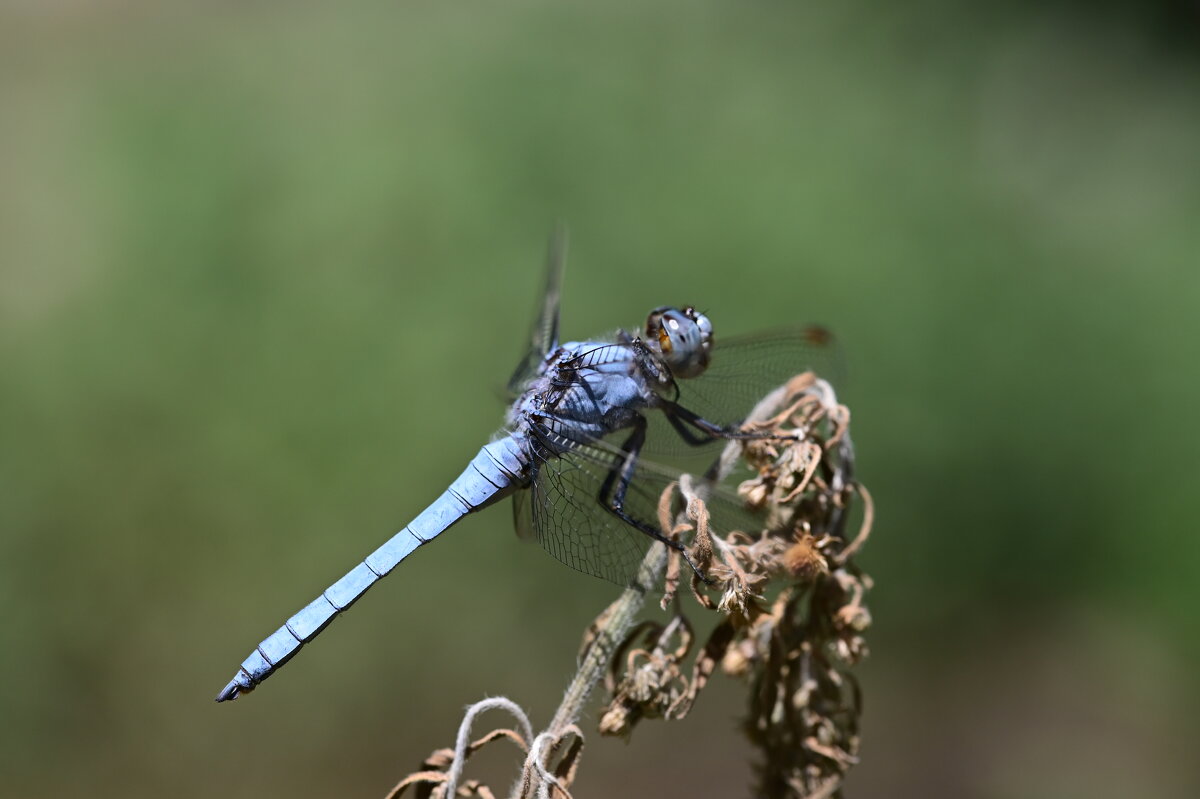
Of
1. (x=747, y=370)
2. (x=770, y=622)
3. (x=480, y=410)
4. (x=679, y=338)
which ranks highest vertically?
(x=480, y=410)

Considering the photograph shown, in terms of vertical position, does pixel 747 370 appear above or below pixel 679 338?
above

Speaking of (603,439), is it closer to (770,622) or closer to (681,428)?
(681,428)

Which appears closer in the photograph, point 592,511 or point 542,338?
point 592,511

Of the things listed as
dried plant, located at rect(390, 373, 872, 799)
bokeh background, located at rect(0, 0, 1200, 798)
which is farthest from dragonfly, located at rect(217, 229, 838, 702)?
bokeh background, located at rect(0, 0, 1200, 798)

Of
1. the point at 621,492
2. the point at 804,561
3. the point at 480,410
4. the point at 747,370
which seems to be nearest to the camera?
the point at 804,561

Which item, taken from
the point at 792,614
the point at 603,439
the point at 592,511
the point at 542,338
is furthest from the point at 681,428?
the point at 792,614

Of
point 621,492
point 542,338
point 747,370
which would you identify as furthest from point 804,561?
point 542,338

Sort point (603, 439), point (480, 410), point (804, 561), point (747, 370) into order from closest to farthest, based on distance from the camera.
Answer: point (804, 561), point (603, 439), point (747, 370), point (480, 410)

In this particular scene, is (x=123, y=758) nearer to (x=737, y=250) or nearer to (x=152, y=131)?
(x=152, y=131)
